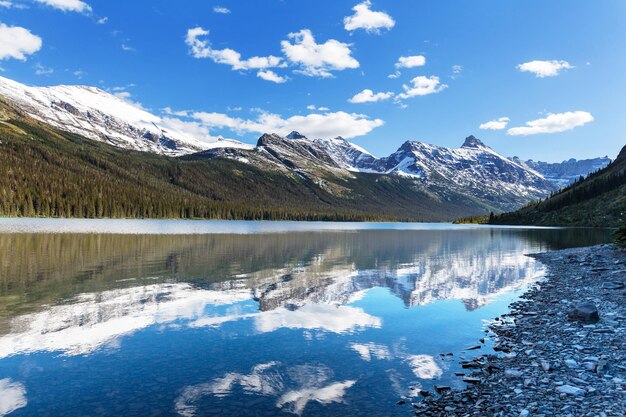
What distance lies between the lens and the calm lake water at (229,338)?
13375mm

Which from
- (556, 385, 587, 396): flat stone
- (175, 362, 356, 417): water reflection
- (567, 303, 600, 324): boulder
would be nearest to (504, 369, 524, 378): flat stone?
(556, 385, 587, 396): flat stone

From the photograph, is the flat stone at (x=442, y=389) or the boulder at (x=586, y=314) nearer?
the flat stone at (x=442, y=389)

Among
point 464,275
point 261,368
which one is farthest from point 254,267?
point 261,368

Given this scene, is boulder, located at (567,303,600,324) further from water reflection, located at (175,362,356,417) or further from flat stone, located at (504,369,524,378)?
water reflection, located at (175,362,356,417)

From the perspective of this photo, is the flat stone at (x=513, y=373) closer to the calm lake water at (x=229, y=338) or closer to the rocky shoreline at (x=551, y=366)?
the rocky shoreline at (x=551, y=366)

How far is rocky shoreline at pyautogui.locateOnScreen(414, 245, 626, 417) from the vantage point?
38.7ft

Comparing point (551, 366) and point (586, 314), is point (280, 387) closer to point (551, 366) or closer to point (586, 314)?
point (551, 366)

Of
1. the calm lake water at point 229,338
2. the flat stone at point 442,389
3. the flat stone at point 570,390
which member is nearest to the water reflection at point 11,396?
the calm lake water at point 229,338

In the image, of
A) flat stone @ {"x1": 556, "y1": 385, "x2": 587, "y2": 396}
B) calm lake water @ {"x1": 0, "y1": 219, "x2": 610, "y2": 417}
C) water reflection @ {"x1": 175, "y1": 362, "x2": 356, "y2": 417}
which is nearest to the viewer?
flat stone @ {"x1": 556, "y1": 385, "x2": 587, "y2": 396}

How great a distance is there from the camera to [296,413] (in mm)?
12500

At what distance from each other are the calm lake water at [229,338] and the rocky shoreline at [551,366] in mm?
1251

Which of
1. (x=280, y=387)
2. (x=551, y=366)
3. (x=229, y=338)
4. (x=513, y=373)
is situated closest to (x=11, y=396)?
(x=280, y=387)

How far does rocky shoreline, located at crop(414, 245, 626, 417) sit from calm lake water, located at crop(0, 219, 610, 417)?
125 cm

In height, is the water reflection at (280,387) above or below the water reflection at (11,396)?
below
